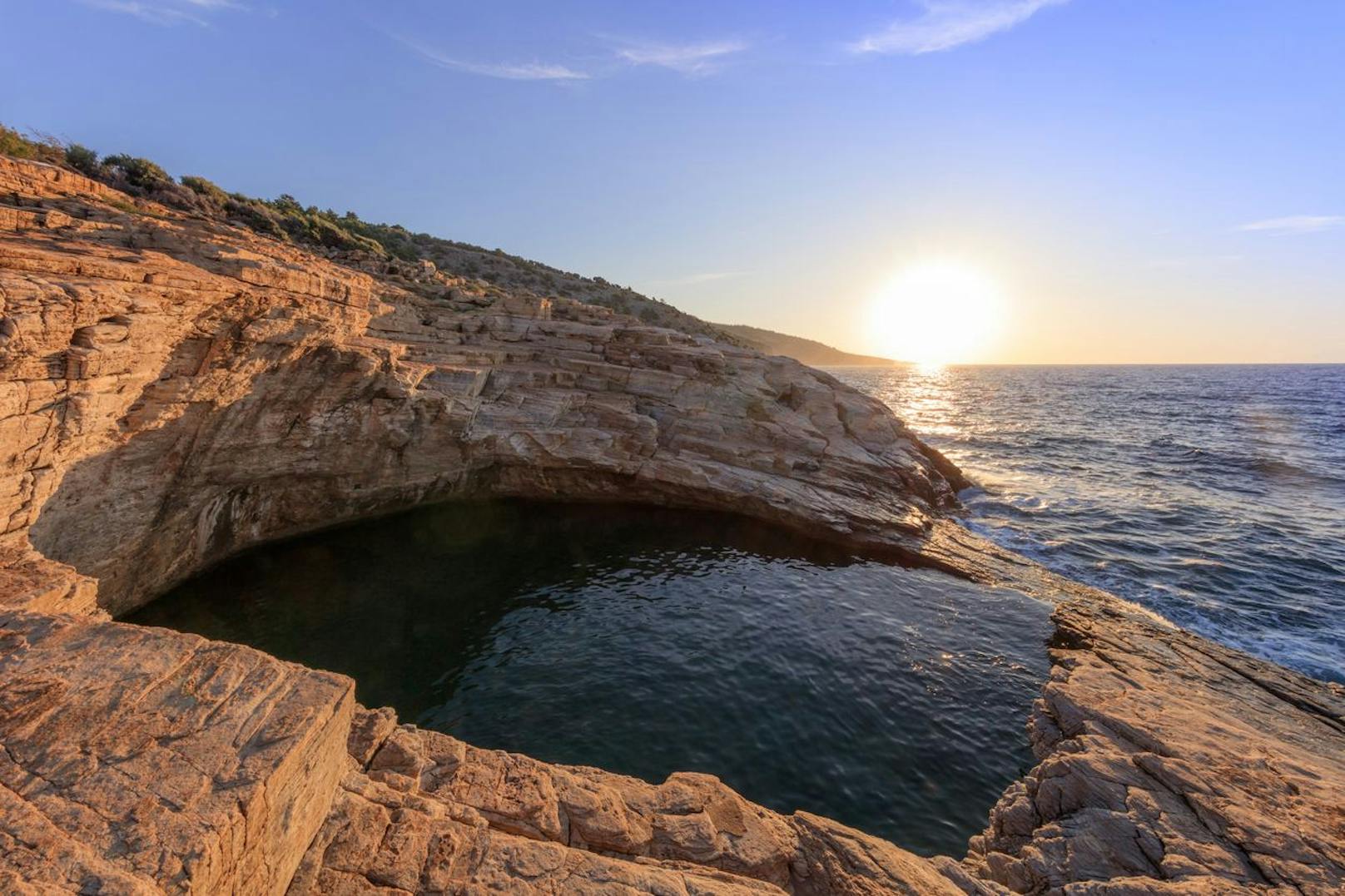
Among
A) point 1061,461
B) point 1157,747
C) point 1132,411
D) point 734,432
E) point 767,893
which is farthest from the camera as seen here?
point 1132,411

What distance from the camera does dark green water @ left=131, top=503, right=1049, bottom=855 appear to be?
40.8 feet

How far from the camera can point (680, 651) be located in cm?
1644

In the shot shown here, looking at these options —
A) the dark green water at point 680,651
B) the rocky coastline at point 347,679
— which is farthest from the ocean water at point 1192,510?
the dark green water at point 680,651

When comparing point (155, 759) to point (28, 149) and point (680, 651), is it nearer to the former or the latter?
point (680, 651)

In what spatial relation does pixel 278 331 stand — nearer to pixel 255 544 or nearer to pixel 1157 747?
pixel 255 544

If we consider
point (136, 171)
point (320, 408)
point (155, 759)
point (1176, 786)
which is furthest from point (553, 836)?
point (136, 171)

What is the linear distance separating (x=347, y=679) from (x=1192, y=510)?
136 feet

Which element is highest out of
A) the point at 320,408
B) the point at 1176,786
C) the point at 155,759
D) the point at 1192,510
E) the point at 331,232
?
the point at 331,232

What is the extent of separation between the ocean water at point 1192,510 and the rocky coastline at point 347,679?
3.13 meters

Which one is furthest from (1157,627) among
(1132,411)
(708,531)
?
(1132,411)

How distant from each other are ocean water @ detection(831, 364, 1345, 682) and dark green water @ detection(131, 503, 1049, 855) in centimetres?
708

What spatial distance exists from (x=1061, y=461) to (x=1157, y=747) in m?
39.2

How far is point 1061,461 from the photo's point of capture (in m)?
43.8

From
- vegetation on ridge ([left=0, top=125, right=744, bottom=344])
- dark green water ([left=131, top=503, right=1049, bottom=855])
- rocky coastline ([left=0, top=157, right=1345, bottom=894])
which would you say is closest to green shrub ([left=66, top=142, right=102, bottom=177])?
vegetation on ridge ([left=0, top=125, right=744, bottom=344])
